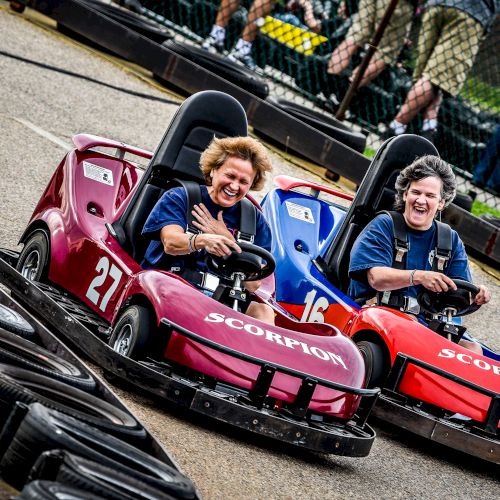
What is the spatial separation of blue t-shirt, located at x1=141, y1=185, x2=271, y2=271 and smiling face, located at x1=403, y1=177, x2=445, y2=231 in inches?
33.3

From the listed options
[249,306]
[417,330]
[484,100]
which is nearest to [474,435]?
[417,330]

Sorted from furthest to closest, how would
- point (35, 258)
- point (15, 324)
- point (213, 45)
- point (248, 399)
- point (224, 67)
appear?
point (213, 45) < point (224, 67) < point (35, 258) < point (248, 399) < point (15, 324)

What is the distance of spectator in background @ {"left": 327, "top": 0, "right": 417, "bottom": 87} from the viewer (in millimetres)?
10328

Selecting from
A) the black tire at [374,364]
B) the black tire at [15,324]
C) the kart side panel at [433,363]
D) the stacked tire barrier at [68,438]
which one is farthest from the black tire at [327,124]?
the stacked tire barrier at [68,438]

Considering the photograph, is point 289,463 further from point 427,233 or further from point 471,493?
point 427,233

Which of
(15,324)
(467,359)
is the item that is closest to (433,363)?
(467,359)

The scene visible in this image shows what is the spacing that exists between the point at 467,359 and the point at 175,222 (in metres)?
1.35

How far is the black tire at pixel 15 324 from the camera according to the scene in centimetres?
371

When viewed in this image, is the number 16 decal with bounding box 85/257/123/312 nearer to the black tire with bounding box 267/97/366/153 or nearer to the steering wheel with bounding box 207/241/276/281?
the steering wheel with bounding box 207/241/276/281

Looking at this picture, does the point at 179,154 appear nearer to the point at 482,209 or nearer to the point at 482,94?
the point at 482,209

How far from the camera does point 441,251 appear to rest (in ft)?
18.5

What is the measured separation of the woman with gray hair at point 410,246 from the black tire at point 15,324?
2.07m

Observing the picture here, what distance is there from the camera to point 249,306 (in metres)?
4.89

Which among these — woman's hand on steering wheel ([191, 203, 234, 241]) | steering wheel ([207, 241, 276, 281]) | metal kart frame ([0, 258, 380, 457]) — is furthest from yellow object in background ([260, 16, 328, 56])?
metal kart frame ([0, 258, 380, 457])
